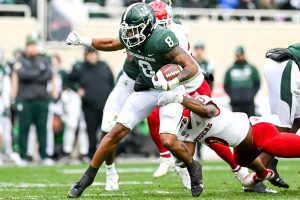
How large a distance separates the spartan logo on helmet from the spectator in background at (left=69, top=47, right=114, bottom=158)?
667cm

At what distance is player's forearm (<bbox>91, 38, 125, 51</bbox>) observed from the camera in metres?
7.86

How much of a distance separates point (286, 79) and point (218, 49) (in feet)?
40.8

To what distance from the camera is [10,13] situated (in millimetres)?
18922

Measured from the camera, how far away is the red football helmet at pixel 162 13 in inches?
315

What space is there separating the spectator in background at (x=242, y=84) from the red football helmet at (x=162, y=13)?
6.69 metres

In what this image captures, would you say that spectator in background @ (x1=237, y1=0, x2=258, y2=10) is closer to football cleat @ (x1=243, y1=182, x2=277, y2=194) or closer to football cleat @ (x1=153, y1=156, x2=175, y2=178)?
football cleat @ (x1=153, y1=156, x2=175, y2=178)

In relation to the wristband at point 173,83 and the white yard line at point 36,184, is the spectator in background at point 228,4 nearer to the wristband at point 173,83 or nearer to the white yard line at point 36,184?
the white yard line at point 36,184

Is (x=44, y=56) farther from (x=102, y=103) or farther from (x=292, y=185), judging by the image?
(x=292, y=185)

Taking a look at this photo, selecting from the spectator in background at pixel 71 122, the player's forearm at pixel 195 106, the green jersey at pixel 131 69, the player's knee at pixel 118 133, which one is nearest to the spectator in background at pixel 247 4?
the spectator in background at pixel 71 122

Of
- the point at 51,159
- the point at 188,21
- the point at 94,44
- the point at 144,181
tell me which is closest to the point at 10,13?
the point at 188,21

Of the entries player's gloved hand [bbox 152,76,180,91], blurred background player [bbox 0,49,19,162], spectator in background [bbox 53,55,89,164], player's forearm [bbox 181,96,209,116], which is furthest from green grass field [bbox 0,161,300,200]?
spectator in background [bbox 53,55,89,164]

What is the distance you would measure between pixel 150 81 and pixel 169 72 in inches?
18.0

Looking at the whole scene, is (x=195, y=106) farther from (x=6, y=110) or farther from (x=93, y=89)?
(x=6, y=110)

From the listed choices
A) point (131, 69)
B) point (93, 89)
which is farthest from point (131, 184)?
point (93, 89)
